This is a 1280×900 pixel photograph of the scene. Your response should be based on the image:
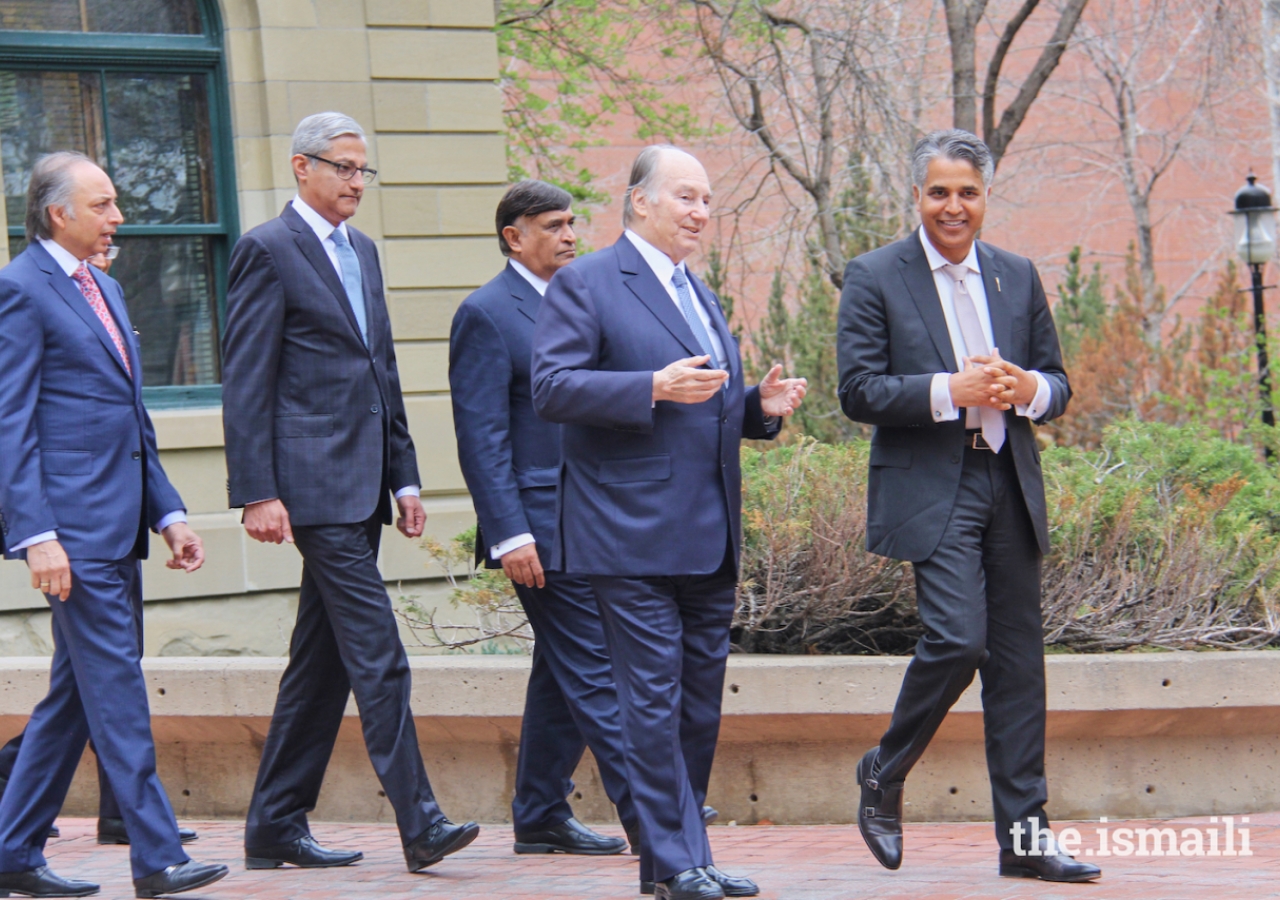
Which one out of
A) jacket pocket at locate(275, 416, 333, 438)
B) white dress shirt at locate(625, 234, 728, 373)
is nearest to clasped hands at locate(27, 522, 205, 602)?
jacket pocket at locate(275, 416, 333, 438)

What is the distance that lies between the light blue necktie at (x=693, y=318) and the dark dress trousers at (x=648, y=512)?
44mm

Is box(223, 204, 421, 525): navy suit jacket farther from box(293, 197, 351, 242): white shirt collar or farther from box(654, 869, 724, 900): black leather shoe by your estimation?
box(654, 869, 724, 900): black leather shoe

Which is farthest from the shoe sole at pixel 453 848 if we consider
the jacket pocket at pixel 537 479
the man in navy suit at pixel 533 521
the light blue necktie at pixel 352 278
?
the light blue necktie at pixel 352 278

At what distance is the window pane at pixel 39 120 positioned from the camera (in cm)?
873

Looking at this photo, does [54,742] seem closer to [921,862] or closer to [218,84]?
[921,862]

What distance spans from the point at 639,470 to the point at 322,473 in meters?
1.10

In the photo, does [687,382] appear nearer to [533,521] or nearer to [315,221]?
[533,521]

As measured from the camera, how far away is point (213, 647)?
29.3ft

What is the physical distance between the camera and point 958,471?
4621 millimetres

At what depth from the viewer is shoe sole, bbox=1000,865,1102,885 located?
450 cm

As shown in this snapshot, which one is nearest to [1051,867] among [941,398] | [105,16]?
[941,398]

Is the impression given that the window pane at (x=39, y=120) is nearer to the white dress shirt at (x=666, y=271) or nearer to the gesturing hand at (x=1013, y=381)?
the white dress shirt at (x=666, y=271)

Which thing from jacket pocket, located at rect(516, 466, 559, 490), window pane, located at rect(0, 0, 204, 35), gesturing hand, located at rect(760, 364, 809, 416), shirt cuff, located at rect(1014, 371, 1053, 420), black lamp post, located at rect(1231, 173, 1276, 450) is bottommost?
jacket pocket, located at rect(516, 466, 559, 490)

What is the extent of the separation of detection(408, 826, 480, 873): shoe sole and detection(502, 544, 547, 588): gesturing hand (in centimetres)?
78
